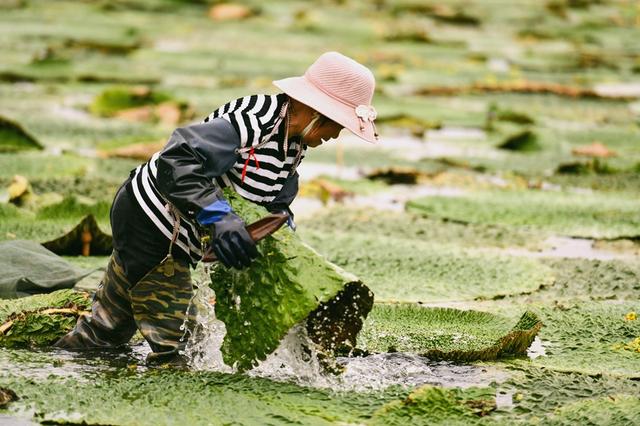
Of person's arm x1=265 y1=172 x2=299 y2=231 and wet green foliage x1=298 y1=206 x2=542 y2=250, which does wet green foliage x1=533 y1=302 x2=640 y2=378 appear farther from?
wet green foliage x1=298 y1=206 x2=542 y2=250

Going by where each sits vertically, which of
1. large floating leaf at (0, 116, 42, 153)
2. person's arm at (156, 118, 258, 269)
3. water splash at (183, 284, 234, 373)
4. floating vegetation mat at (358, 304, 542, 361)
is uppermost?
person's arm at (156, 118, 258, 269)

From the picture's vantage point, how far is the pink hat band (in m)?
2.62

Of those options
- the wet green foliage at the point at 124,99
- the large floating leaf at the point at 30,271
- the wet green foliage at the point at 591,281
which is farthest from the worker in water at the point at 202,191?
the wet green foliage at the point at 124,99

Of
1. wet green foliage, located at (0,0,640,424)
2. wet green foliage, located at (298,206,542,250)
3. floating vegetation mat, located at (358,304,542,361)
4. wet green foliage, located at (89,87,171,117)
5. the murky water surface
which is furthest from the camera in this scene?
wet green foliage, located at (89,87,171,117)

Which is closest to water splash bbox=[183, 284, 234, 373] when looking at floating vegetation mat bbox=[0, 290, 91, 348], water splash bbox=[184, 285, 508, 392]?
water splash bbox=[184, 285, 508, 392]

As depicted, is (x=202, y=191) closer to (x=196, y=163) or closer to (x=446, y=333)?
(x=196, y=163)

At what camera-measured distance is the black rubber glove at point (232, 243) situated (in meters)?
2.44

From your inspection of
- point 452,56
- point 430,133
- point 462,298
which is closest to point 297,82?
point 462,298

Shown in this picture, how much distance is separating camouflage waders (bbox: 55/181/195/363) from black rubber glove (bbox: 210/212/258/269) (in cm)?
26

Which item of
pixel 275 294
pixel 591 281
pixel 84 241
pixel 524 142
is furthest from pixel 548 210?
pixel 275 294

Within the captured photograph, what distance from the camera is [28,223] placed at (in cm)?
399

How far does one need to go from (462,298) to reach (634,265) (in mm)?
728

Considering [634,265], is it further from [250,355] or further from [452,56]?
[452,56]

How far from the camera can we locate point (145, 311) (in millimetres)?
2785
